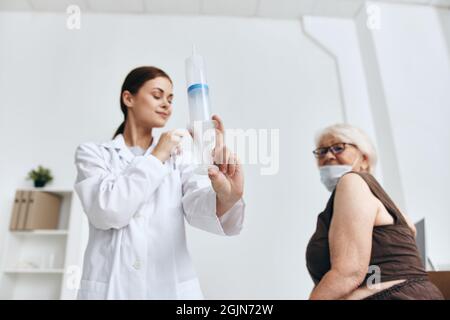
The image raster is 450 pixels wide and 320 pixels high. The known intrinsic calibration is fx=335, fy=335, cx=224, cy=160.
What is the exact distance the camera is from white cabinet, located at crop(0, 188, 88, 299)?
1.76 m

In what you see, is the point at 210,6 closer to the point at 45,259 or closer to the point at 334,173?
the point at 334,173

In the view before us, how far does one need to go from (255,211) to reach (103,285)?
143cm

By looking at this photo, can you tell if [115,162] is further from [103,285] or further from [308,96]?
[308,96]

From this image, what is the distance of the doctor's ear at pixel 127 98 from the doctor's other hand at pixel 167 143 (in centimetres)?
16

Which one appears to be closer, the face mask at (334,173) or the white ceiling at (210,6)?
the face mask at (334,173)

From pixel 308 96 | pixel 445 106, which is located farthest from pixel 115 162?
pixel 445 106

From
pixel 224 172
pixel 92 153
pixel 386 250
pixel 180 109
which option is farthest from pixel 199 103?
pixel 180 109

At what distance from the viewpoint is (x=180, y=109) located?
191 centimetres

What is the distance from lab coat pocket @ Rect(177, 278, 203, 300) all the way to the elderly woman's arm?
0.68ft

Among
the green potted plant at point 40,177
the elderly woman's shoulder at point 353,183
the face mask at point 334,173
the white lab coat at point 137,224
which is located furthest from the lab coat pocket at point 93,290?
the green potted plant at point 40,177

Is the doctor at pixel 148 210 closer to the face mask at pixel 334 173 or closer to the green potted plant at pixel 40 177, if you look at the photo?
the face mask at pixel 334 173

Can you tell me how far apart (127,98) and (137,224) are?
0.98ft

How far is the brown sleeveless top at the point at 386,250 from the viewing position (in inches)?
24.3

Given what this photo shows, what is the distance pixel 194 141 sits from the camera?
601 mm
